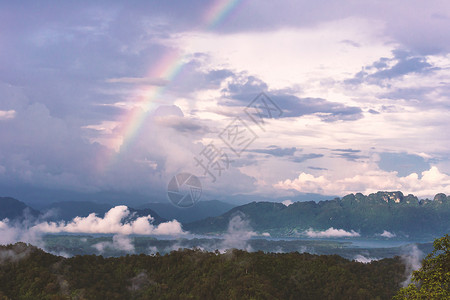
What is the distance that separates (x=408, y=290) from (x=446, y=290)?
404 centimetres

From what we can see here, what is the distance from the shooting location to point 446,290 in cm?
4600

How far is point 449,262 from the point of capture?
153ft

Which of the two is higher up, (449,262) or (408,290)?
(449,262)

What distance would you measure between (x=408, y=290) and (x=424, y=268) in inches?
120

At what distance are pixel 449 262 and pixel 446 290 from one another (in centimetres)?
283

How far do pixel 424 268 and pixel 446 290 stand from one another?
2949 mm

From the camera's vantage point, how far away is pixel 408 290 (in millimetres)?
48906

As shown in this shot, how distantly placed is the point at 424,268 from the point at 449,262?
255 centimetres

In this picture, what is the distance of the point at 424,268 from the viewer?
48.0m

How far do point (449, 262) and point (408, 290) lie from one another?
5.32 metres
